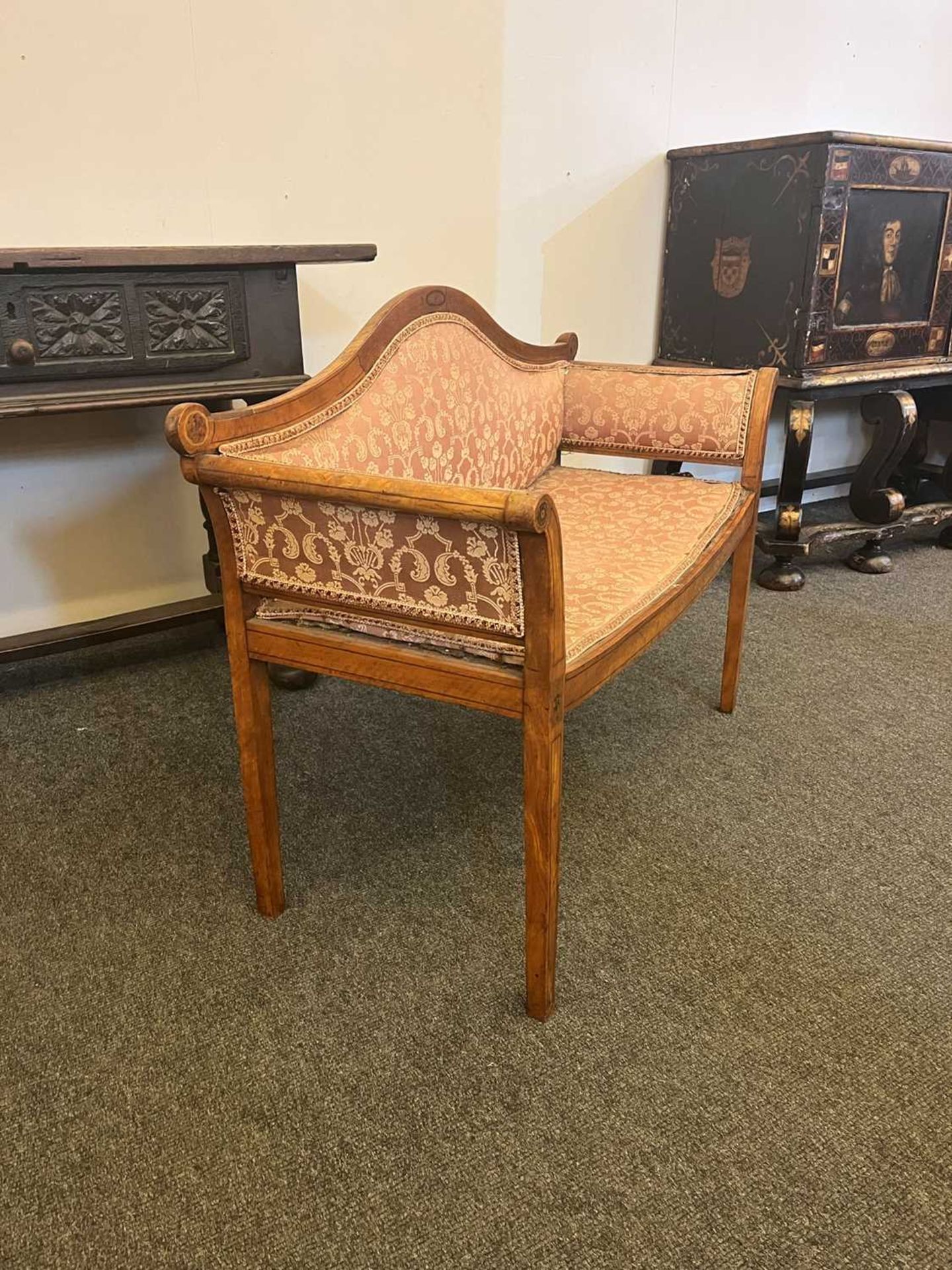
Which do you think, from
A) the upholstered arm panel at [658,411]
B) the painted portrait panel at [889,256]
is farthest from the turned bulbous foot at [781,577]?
the upholstered arm panel at [658,411]

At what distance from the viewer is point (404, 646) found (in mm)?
1269

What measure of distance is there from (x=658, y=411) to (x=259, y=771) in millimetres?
1196

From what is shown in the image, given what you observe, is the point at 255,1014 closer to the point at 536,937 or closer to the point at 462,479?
the point at 536,937

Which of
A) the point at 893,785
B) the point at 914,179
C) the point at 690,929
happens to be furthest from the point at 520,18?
the point at 690,929

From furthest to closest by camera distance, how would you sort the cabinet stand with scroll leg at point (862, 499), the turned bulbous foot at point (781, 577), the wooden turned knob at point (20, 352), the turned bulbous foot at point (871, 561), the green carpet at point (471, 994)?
the turned bulbous foot at point (871, 561) → the turned bulbous foot at point (781, 577) → the cabinet stand with scroll leg at point (862, 499) → the wooden turned knob at point (20, 352) → the green carpet at point (471, 994)

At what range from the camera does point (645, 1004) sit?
1.31m

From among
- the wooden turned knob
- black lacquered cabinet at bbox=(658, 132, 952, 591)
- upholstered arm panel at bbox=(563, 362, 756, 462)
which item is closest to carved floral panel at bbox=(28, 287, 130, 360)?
the wooden turned knob

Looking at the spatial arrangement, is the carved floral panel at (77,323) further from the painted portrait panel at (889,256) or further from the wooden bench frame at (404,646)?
the painted portrait panel at (889,256)

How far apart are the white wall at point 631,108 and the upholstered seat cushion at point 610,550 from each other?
946 mm

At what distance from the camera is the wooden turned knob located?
1662mm

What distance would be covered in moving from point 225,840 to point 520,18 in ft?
7.38

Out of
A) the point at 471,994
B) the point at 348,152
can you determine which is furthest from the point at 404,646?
the point at 348,152

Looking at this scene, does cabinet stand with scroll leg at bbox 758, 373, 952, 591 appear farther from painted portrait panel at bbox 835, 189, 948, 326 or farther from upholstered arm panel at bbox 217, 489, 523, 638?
upholstered arm panel at bbox 217, 489, 523, 638

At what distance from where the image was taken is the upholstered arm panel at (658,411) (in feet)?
6.48
